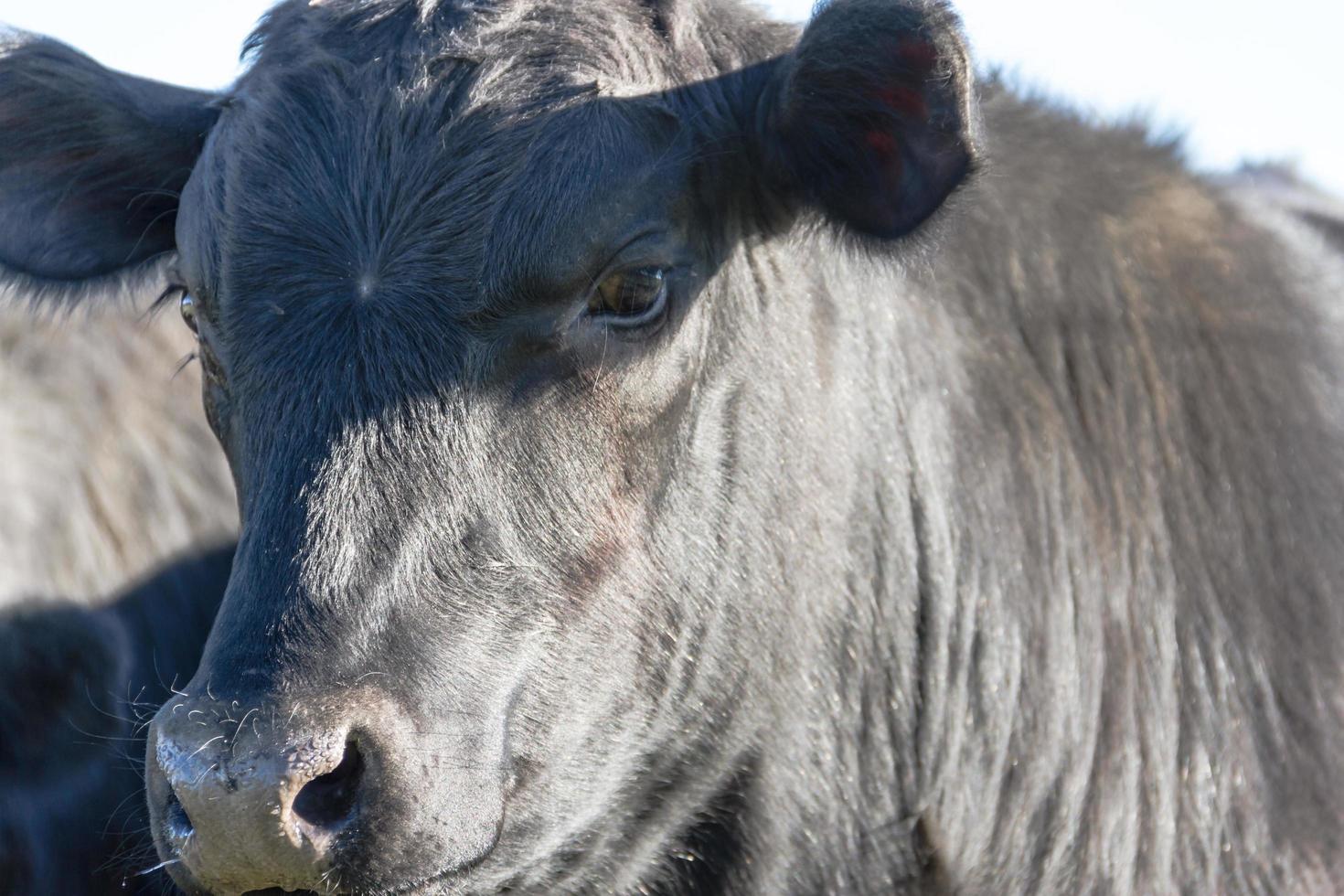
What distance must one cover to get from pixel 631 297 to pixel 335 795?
1184 millimetres

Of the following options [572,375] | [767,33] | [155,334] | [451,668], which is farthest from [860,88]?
[155,334]

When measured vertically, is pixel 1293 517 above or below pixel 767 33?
below

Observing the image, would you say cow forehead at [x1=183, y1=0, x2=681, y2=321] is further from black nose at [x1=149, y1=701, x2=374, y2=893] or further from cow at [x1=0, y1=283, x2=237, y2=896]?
cow at [x1=0, y1=283, x2=237, y2=896]

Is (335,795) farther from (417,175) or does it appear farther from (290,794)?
(417,175)

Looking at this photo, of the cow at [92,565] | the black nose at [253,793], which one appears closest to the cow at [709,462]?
the black nose at [253,793]

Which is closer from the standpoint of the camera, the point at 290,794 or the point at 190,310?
the point at 290,794

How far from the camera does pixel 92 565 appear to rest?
4945 millimetres

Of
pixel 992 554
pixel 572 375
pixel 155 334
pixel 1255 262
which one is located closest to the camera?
pixel 572 375

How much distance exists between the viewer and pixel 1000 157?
14.2ft

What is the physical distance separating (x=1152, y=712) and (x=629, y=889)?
150 centimetres

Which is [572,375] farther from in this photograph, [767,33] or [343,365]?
[767,33]

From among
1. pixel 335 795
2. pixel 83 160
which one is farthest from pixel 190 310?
pixel 335 795

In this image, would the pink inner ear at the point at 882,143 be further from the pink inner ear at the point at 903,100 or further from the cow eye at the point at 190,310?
the cow eye at the point at 190,310

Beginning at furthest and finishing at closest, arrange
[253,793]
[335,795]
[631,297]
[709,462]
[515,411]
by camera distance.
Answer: [709,462] → [631,297] → [515,411] → [335,795] → [253,793]
